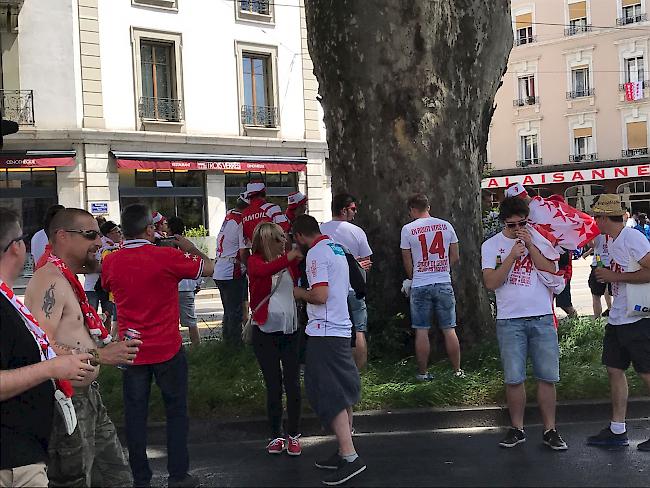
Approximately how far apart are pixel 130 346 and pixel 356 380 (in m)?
2.08

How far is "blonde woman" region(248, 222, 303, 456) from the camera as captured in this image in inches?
237

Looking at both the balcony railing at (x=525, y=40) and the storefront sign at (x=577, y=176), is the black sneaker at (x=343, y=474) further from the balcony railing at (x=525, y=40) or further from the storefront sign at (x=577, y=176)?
the balcony railing at (x=525, y=40)

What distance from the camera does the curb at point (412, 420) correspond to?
22.6 feet

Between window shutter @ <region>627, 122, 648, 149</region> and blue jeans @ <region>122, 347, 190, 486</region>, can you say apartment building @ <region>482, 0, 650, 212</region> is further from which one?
blue jeans @ <region>122, 347, 190, 486</region>

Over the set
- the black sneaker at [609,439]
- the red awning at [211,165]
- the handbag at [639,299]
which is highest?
the red awning at [211,165]

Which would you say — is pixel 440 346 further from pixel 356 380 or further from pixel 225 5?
pixel 225 5

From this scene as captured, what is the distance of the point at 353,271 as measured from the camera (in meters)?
6.41

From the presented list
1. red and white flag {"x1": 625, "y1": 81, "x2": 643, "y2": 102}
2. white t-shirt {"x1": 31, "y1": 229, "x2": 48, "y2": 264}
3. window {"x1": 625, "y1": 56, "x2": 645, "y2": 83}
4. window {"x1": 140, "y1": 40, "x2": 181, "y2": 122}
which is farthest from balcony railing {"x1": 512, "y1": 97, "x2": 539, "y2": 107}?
white t-shirt {"x1": 31, "y1": 229, "x2": 48, "y2": 264}

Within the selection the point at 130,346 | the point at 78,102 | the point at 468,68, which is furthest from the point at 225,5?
the point at 130,346

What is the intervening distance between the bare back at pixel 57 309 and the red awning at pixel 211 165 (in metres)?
20.2

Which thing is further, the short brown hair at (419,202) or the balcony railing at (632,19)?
the balcony railing at (632,19)

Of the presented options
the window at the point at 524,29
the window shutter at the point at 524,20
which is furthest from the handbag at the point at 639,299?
the window shutter at the point at 524,20

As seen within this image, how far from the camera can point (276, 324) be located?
19.8ft

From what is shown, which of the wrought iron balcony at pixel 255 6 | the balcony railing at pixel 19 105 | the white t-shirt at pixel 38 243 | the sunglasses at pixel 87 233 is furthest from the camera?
the wrought iron balcony at pixel 255 6
